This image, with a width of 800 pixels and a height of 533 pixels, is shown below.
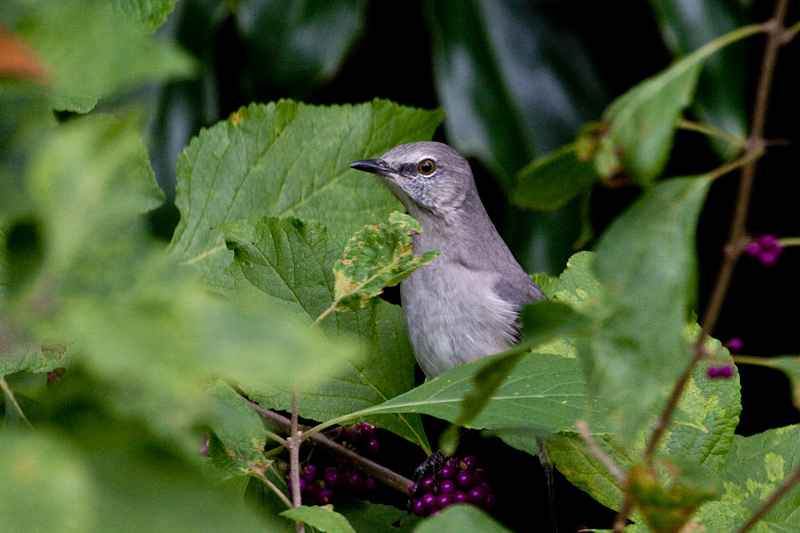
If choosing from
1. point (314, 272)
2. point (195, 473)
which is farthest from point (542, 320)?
point (314, 272)

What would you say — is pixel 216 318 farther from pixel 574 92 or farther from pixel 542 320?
pixel 574 92

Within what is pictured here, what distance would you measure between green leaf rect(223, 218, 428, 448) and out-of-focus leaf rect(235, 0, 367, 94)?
0.88 meters

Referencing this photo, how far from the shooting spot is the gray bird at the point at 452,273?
1194 millimetres

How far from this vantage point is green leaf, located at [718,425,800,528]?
0.65 metres

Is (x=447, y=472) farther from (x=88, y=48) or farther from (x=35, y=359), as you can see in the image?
(x=88, y=48)

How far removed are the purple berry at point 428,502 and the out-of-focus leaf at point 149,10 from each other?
54cm

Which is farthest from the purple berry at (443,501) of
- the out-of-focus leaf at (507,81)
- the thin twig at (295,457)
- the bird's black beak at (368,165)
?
the out-of-focus leaf at (507,81)

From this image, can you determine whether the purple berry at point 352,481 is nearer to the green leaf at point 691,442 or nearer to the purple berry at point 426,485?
the purple berry at point 426,485

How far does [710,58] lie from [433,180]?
0.54m

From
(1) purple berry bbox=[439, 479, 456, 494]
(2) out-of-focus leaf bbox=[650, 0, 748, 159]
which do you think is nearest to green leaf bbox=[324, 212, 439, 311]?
(1) purple berry bbox=[439, 479, 456, 494]

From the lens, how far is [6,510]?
0.71 ft

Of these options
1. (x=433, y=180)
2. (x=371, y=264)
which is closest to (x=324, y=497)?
(x=371, y=264)

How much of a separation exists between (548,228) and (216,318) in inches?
55.4

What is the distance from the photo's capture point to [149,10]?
20.6 inches
